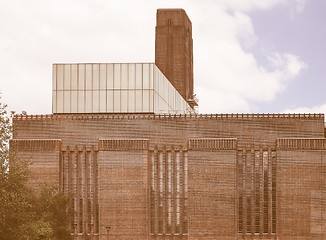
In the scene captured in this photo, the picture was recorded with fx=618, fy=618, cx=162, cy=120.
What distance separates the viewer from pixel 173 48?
10144cm

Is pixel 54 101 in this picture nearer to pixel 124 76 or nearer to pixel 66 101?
pixel 66 101

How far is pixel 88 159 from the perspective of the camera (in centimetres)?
6375

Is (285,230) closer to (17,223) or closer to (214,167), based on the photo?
(214,167)

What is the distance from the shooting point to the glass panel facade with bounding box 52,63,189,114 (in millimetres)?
65938

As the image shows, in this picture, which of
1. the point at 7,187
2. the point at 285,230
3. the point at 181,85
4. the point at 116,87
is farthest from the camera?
the point at 181,85

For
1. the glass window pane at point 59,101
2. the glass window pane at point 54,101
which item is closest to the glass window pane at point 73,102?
the glass window pane at point 59,101

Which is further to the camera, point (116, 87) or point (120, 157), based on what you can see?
point (116, 87)

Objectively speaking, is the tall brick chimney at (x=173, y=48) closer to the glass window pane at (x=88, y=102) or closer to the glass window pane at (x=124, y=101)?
the glass window pane at (x=124, y=101)

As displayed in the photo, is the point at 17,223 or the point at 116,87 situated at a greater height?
the point at 116,87

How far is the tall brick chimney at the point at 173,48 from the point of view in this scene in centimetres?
10106

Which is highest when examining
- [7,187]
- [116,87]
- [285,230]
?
[116,87]

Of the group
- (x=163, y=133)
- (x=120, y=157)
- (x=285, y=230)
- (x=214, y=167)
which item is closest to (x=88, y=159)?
(x=120, y=157)

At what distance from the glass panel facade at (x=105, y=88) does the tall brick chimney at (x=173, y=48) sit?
34.0 meters

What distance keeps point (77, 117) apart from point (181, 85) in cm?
3885
